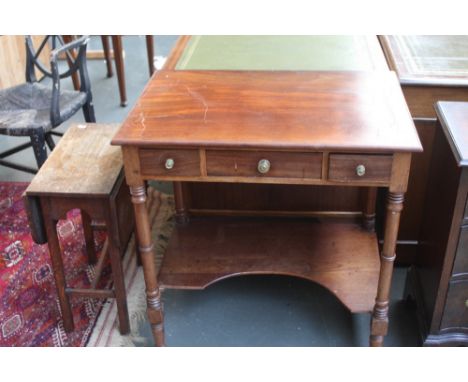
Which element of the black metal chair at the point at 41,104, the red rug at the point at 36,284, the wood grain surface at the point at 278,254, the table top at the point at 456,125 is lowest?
the red rug at the point at 36,284

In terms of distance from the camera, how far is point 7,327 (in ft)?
6.22

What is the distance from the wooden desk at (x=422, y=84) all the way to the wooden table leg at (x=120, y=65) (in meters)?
1.71

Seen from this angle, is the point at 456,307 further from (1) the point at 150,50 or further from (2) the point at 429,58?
(1) the point at 150,50

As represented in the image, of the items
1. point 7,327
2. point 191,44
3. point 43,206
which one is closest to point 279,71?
point 191,44

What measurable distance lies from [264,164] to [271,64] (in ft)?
1.93

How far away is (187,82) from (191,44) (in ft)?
1.41

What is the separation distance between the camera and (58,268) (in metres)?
1.77

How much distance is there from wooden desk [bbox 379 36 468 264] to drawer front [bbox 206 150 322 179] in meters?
0.56

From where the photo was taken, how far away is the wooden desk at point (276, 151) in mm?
1324

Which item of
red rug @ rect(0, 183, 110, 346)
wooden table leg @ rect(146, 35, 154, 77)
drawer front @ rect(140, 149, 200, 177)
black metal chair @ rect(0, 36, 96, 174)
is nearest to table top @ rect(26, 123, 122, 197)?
drawer front @ rect(140, 149, 200, 177)

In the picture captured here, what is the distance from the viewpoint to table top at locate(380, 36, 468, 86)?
1730 mm

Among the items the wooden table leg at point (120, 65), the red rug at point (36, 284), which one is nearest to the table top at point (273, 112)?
the red rug at point (36, 284)

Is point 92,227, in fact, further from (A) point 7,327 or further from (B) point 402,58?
(B) point 402,58

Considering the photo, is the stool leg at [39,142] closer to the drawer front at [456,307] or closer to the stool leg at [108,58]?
the stool leg at [108,58]
